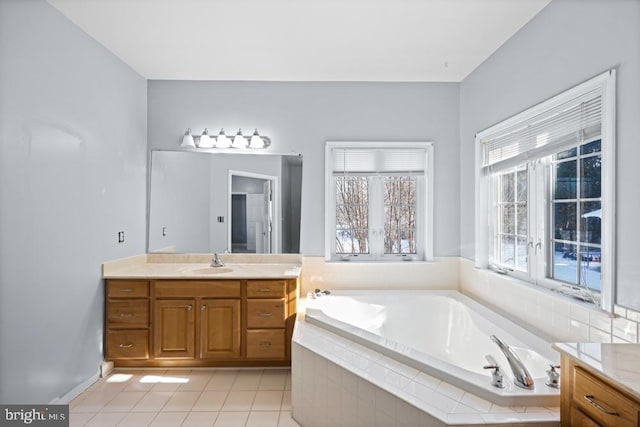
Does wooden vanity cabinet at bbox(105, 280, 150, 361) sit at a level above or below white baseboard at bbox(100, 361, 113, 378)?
above

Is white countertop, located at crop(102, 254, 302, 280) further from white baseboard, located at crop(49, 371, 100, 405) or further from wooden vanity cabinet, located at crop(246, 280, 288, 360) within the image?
white baseboard, located at crop(49, 371, 100, 405)

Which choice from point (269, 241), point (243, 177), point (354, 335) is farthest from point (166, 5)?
point (354, 335)

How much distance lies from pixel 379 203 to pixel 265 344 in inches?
66.7

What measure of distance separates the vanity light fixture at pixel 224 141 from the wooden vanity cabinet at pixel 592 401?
2923 mm

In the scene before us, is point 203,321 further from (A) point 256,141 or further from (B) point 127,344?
(A) point 256,141

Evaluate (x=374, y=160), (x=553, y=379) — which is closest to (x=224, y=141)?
(x=374, y=160)

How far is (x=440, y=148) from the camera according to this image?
3750 mm

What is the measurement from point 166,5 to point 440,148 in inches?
102

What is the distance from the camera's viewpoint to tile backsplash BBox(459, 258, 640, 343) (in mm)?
1830

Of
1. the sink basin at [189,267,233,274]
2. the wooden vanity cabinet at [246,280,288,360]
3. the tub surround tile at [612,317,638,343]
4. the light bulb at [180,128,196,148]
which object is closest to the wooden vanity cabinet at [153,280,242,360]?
the wooden vanity cabinet at [246,280,288,360]

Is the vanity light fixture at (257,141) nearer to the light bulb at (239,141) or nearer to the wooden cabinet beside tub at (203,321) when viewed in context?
the light bulb at (239,141)

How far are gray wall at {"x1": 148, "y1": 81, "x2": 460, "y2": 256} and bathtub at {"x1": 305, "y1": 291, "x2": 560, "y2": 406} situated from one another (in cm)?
65

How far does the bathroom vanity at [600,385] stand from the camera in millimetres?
1206

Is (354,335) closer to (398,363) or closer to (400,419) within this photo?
(398,363)
